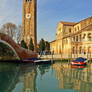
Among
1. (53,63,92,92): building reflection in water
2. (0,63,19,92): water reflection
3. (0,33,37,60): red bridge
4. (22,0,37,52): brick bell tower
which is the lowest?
(0,63,19,92): water reflection

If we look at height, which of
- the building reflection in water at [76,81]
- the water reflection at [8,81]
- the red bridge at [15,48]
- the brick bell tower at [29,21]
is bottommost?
the water reflection at [8,81]

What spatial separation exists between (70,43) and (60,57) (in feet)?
11.9

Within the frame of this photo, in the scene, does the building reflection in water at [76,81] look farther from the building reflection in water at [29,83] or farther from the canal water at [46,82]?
the building reflection in water at [29,83]

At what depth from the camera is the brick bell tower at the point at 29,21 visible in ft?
94.8

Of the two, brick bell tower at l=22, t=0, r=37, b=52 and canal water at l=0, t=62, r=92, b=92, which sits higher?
brick bell tower at l=22, t=0, r=37, b=52

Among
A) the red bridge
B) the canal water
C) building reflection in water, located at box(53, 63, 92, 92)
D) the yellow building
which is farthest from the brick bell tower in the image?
building reflection in water, located at box(53, 63, 92, 92)

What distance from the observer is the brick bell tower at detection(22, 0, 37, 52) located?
28.9 metres

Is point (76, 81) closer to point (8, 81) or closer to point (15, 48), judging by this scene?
point (8, 81)

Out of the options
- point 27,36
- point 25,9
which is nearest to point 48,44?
point 27,36

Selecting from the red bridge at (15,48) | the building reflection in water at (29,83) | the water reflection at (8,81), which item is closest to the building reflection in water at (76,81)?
Result: the building reflection in water at (29,83)

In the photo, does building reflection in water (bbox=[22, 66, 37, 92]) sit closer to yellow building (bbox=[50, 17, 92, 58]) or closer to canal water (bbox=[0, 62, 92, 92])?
canal water (bbox=[0, 62, 92, 92])

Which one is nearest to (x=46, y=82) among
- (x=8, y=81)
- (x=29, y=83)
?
(x=29, y=83)

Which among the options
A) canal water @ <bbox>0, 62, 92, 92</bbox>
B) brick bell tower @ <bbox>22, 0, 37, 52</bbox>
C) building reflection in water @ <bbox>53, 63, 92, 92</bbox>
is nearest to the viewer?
canal water @ <bbox>0, 62, 92, 92</bbox>

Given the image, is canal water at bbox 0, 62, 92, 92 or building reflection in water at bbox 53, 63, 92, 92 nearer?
canal water at bbox 0, 62, 92, 92
